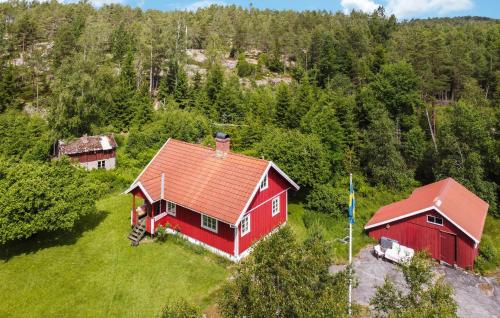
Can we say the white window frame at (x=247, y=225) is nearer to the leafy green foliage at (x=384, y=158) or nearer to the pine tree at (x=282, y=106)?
the leafy green foliage at (x=384, y=158)

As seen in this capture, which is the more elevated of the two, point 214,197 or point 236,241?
point 214,197

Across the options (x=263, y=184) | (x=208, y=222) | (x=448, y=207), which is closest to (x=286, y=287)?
(x=208, y=222)

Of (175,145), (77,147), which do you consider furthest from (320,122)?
(77,147)

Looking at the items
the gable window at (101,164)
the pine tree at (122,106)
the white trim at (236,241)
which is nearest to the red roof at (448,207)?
the white trim at (236,241)

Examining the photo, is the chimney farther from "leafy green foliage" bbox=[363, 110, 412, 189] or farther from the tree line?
"leafy green foliage" bbox=[363, 110, 412, 189]

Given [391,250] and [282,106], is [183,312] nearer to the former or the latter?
[391,250]

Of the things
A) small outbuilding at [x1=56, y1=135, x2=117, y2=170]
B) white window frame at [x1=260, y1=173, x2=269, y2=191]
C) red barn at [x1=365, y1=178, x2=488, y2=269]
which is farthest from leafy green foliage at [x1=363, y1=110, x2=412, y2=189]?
small outbuilding at [x1=56, y1=135, x2=117, y2=170]
